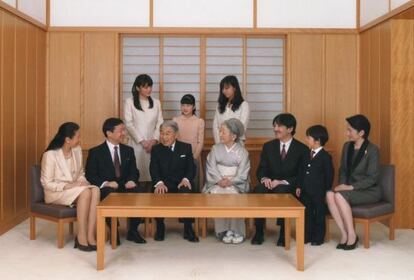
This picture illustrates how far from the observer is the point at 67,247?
4.57 metres

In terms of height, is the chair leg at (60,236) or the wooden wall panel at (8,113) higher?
the wooden wall panel at (8,113)

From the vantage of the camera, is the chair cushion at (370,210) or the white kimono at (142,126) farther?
the white kimono at (142,126)

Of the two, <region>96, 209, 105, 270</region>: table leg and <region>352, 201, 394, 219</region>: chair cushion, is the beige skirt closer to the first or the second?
<region>96, 209, 105, 270</region>: table leg

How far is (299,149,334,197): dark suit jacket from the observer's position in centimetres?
484

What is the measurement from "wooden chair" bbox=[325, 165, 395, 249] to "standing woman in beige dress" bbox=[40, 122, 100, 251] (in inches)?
78.0

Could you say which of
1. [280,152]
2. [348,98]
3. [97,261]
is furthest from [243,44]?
[97,261]

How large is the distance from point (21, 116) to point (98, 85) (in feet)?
3.30

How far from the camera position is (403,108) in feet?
17.7

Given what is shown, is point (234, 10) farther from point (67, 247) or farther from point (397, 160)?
point (67, 247)

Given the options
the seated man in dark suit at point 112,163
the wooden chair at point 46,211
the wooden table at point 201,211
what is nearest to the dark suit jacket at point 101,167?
the seated man in dark suit at point 112,163

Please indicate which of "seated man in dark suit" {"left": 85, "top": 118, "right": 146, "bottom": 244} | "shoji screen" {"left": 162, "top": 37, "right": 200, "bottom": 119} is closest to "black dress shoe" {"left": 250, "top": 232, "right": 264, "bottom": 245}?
"seated man in dark suit" {"left": 85, "top": 118, "right": 146, "bottom": 244}

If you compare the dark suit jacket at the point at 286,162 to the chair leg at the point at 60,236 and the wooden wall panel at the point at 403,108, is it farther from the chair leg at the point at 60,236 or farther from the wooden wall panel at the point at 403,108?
the chair leg at the point at 60,236

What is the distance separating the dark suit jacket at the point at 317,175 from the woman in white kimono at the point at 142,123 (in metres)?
1.58

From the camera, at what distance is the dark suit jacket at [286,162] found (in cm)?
504
